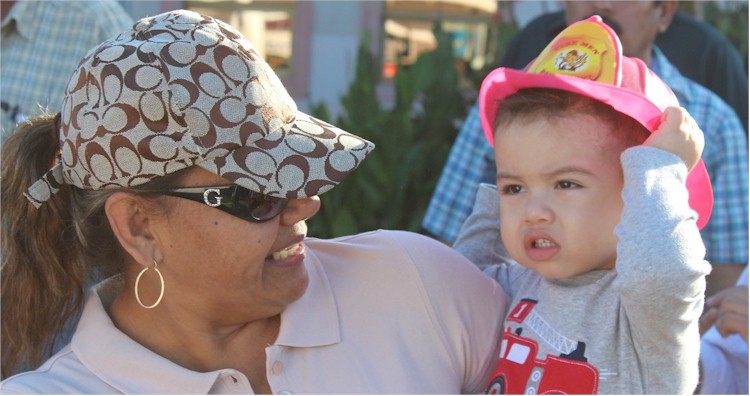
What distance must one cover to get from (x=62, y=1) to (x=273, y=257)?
2315mm

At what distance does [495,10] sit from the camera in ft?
20.7

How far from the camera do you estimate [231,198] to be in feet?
7.47

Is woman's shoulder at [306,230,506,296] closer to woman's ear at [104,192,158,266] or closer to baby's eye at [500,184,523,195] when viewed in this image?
baby's eye at [500,184,523,195]

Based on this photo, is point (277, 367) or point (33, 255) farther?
point (33, 255)

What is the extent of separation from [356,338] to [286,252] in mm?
257

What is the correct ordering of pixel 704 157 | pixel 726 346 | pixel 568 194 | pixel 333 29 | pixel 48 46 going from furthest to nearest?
pixel 333 29 < pixel 48 46 < pixel 704 157 < pixel 726 346 < pixel 568 194

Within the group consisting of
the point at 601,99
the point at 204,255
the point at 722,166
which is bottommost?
the point at 722,166

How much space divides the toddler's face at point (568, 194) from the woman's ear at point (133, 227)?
0.85 m

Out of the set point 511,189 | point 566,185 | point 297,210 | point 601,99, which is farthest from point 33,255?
point 601,99

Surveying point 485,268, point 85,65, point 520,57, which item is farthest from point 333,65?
point 85,65

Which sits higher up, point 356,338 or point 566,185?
point 566,185

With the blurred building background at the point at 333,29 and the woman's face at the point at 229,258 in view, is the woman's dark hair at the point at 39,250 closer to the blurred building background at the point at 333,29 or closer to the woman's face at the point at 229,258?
the woman's face at the point at 229,258

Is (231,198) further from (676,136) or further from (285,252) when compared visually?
(676,136)

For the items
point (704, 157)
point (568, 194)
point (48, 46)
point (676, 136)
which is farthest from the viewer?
point (48, 46)
